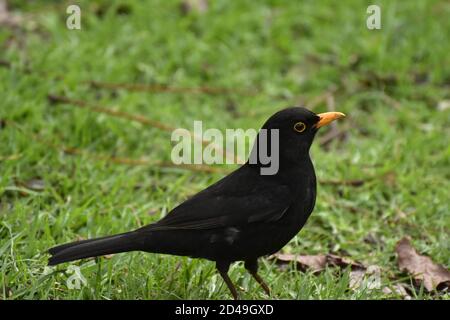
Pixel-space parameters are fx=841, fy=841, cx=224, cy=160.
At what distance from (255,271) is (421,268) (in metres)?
1.17

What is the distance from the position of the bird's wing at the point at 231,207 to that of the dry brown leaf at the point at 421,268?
3.67 feet

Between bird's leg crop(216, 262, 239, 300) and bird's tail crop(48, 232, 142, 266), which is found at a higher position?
bird's tail crop(48, 232, 142, 266)

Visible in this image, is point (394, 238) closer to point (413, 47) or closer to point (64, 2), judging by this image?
point (413, 47)

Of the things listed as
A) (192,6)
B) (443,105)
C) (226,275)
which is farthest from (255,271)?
(192,6)

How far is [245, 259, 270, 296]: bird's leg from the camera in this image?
4284mm

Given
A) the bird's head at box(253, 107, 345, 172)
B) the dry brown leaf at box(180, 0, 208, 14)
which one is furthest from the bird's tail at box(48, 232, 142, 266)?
the dry brown leaf at box(180, 0, 208, 14)

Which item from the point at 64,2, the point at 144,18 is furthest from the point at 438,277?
the point at 64,2

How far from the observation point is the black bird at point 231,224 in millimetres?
4004

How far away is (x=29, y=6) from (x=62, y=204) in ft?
11.6

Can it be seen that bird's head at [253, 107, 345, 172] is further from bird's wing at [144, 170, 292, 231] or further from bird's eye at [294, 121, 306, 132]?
bird's wing at [144, 170, 292, 231]

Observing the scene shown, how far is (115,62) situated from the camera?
7.38m

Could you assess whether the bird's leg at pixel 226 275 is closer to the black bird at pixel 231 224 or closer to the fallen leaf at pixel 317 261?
the black bird at pixel 231 224

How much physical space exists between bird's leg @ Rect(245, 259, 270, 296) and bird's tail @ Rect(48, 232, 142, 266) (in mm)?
625
